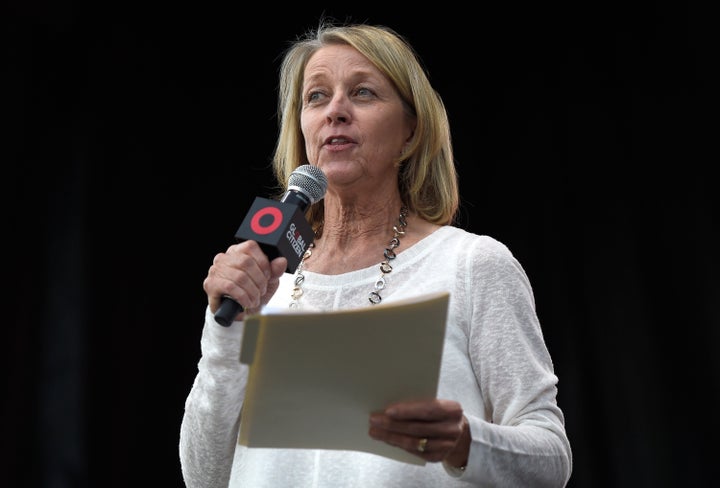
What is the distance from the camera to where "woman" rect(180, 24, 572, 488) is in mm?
1254

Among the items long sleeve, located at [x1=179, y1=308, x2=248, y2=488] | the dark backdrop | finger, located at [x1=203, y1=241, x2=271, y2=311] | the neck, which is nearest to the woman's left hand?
finger, located at [x1=203, y1=241, x2=271, y2=311]

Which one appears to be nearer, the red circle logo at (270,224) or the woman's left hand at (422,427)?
the woman's left hand at (422,427)

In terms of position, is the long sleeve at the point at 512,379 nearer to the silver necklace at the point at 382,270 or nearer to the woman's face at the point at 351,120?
the silver necklace at the point at 382,270

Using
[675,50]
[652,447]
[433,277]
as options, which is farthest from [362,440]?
[675,50]

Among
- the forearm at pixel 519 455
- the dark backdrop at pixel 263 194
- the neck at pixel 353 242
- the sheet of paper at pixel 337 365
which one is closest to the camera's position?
the sheet of paper at pixel 337 365

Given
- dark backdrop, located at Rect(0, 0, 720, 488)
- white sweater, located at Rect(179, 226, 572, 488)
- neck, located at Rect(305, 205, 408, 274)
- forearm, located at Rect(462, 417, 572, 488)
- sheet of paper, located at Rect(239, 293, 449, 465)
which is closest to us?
sheet of paper, located at Rect(239, 293, 449, 465)

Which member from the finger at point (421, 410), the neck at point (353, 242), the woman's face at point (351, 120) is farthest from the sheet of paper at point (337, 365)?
the woman's face at point (351, 120)

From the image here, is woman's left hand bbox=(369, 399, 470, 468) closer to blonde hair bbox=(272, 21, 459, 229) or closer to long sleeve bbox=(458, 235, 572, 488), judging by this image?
long sleeve bbox=(458, 235, 572, 488)

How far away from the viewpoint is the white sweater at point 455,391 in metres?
1.38

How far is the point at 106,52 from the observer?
9.62ft

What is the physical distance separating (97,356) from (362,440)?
1.77m

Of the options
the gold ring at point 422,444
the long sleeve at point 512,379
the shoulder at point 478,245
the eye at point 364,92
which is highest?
the eye at point 364,92

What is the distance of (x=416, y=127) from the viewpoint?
6.00ft

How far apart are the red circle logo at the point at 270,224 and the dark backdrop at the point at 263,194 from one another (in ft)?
5.24
